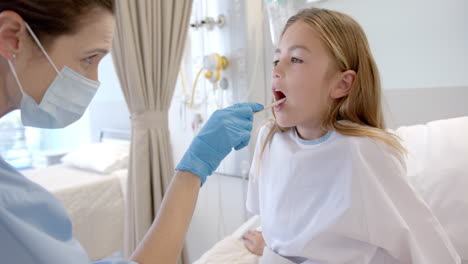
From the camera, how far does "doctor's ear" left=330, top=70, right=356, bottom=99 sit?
108 cm

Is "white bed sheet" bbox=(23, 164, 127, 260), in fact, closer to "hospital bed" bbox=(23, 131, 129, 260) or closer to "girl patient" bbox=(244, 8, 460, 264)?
"hospital bed" bbox=(23, 131, 129, 260)

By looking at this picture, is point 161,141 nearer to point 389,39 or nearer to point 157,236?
point 157,236

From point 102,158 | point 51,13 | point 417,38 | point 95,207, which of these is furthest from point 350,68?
point 102,158

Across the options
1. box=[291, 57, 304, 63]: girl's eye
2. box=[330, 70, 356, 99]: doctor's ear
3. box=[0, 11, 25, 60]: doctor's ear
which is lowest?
box=[330, 70, 356, 99]: doctor's ear

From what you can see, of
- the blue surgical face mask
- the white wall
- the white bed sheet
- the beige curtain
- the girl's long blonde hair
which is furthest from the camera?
the white bed sheet

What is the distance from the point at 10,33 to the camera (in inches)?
25.8

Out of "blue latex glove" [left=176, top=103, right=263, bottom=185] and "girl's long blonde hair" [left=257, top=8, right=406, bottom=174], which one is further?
"girl's long blonde hair" [left=257, top=8, right=406, bottom=174]

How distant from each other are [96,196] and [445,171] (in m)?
2.14

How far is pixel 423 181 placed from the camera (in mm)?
1176

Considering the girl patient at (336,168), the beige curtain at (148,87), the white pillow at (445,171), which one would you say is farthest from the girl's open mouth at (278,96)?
the beige curtain at (148,87)

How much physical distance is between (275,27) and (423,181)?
1017 mm

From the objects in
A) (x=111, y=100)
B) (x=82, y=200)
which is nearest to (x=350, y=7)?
(x=82, y=200)

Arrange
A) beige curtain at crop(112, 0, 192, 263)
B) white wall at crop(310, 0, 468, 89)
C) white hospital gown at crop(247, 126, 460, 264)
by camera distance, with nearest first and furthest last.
Answer: white hospital gown at crop(247, 126, 460, 264) < white wall at crop(310, 0, 468, 89) < beige curtain at crop(112, 0, 192, 263)

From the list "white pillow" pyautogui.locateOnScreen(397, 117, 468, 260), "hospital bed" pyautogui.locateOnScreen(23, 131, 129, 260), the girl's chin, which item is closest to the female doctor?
the girl's chin
